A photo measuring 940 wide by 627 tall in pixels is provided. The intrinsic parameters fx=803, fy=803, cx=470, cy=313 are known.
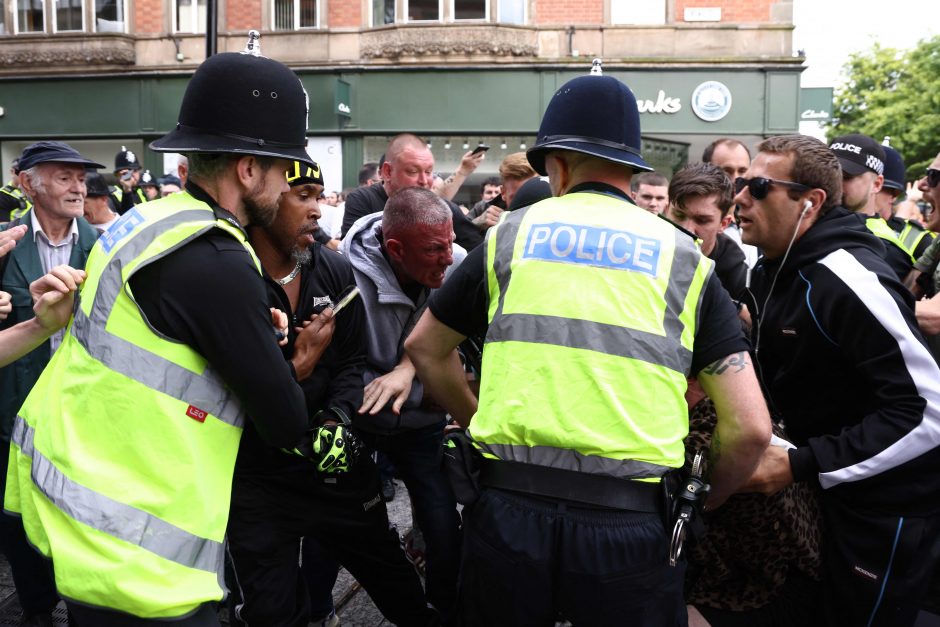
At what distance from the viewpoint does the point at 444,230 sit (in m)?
3.51

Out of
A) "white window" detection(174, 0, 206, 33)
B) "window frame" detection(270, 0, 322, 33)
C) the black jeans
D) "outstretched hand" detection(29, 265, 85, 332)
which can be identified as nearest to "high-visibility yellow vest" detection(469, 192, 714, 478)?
"outstretched hand" detection(29, 265, 85, 332)

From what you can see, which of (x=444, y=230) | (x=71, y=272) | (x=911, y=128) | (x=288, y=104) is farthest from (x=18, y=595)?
(x=911, y=128)

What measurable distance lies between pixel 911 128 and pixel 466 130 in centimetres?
2044

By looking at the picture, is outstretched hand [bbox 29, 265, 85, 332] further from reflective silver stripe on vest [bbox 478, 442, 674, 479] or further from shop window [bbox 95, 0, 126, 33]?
shop window [bbox 95, 0, 126, 33]

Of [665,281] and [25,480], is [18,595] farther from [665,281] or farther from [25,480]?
[665,281]

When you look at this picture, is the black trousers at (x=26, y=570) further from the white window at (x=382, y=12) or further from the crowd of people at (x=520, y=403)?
the white window at (x=382, y=12)

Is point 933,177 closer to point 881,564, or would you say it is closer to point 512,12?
point 881,564

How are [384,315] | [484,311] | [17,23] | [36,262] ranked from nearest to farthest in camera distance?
1. [484,311]
2. [384,315]
3. [36,262]
4. [17,23]

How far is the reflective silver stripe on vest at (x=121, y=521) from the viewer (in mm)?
1930

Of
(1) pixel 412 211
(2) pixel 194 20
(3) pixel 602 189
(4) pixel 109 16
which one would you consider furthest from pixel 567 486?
(4) pixel 109 16

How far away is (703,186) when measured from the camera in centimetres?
414

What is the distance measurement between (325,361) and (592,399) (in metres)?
1.39

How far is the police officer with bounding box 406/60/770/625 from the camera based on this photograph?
2100 millimetres

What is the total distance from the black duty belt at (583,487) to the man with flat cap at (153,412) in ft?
2.14
